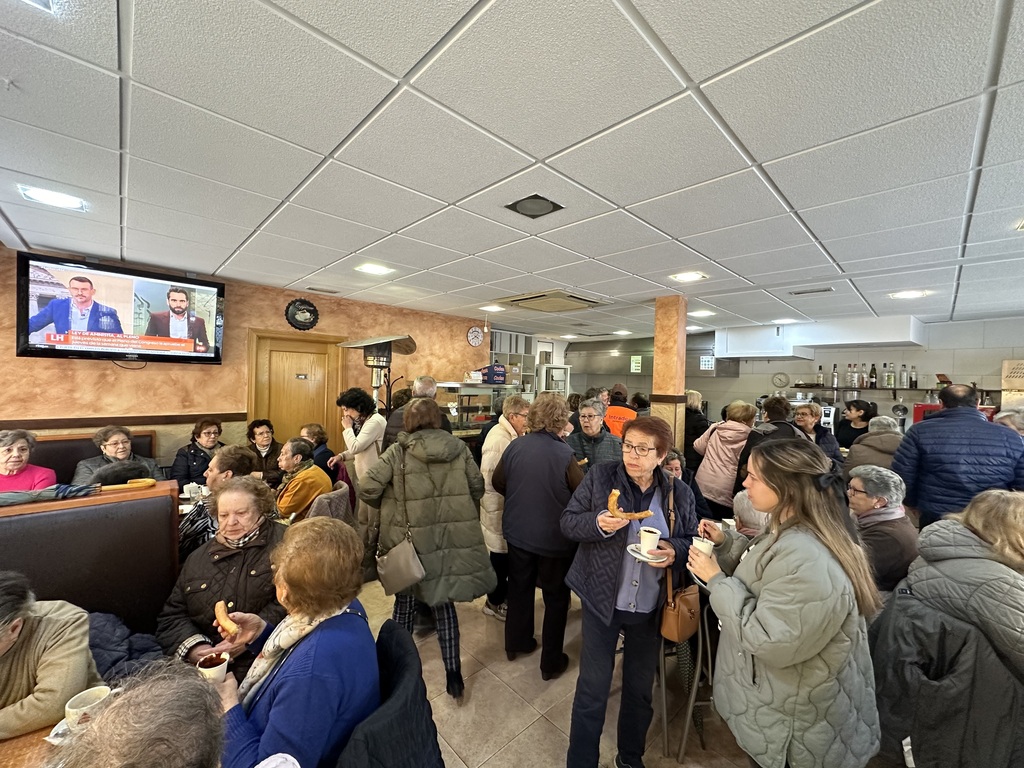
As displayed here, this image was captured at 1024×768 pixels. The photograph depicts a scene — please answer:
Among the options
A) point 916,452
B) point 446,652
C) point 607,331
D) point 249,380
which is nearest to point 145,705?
point 446,652

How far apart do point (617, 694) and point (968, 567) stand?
5.04ft

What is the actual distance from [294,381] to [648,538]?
502cm

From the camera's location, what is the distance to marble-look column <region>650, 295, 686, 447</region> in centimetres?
476

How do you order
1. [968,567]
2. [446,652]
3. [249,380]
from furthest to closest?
[249,380] → [446,652] → [968,567]

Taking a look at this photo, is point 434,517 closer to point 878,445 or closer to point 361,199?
point 361,199

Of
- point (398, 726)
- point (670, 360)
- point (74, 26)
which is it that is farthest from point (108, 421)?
point (670, 360)

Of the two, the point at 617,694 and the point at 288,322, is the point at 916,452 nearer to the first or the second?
the point at 617,694

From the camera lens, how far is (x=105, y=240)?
3.19 m

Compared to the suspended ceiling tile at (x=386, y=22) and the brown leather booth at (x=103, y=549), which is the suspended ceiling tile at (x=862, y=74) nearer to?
the suspended ceiling tile at (x=386, y=22)

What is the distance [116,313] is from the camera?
380 centimetres

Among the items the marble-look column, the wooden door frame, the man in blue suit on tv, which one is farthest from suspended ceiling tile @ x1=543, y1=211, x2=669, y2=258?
the man in blue suit on tv

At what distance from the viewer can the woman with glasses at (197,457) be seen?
3.44m

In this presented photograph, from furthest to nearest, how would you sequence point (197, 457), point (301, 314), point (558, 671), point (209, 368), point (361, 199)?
point (301, 314)
point (209, 368)
point (197, 457)
point (361, 199)
point (558, 671)

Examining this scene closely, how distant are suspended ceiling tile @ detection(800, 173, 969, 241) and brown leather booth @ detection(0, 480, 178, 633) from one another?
11.4 feet
